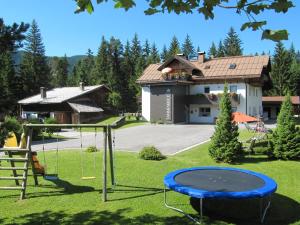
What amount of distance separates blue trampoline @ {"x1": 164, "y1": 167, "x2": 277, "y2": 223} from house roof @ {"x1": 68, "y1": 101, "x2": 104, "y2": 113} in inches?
1262

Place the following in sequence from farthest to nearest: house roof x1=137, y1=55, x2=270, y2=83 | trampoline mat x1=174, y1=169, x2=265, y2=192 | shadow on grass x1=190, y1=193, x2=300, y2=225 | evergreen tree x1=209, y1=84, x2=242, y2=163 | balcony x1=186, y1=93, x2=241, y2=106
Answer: house roof x1=137, y1=55, x2=270, y2=83 < balcony x1=186, y1=93, x2=241, y2=106 < evergreen tree x1=209, y1=84, x2=242, y2=163 < trampoline mat x1=174, y1=169, x2=265, y2=192 < shadow on grass x1=190, y1=193, x2=300, y2=225

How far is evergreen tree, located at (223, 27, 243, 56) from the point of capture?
80.1 metres

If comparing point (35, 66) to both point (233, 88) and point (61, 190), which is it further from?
point (61, 190)

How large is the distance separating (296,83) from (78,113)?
41788 mm

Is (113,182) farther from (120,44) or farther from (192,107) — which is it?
(120,44)

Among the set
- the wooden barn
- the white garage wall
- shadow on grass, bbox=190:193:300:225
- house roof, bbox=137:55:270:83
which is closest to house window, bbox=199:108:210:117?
house roof, bbox=137:55:270:83

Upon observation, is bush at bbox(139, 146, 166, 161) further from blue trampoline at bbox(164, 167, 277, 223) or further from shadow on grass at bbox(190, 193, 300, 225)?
shadow on grass at bbox(190, 193, 300, 225)

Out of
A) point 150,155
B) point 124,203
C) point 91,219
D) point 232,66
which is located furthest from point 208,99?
point 91,219

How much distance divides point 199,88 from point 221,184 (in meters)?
30.5

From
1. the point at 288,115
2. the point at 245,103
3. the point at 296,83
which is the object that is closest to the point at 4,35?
the point at 288,115

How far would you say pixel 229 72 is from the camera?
3700 centimetres

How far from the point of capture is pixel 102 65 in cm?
7119

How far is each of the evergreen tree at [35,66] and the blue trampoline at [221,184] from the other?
47.5 m

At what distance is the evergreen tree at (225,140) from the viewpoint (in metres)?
14.4
